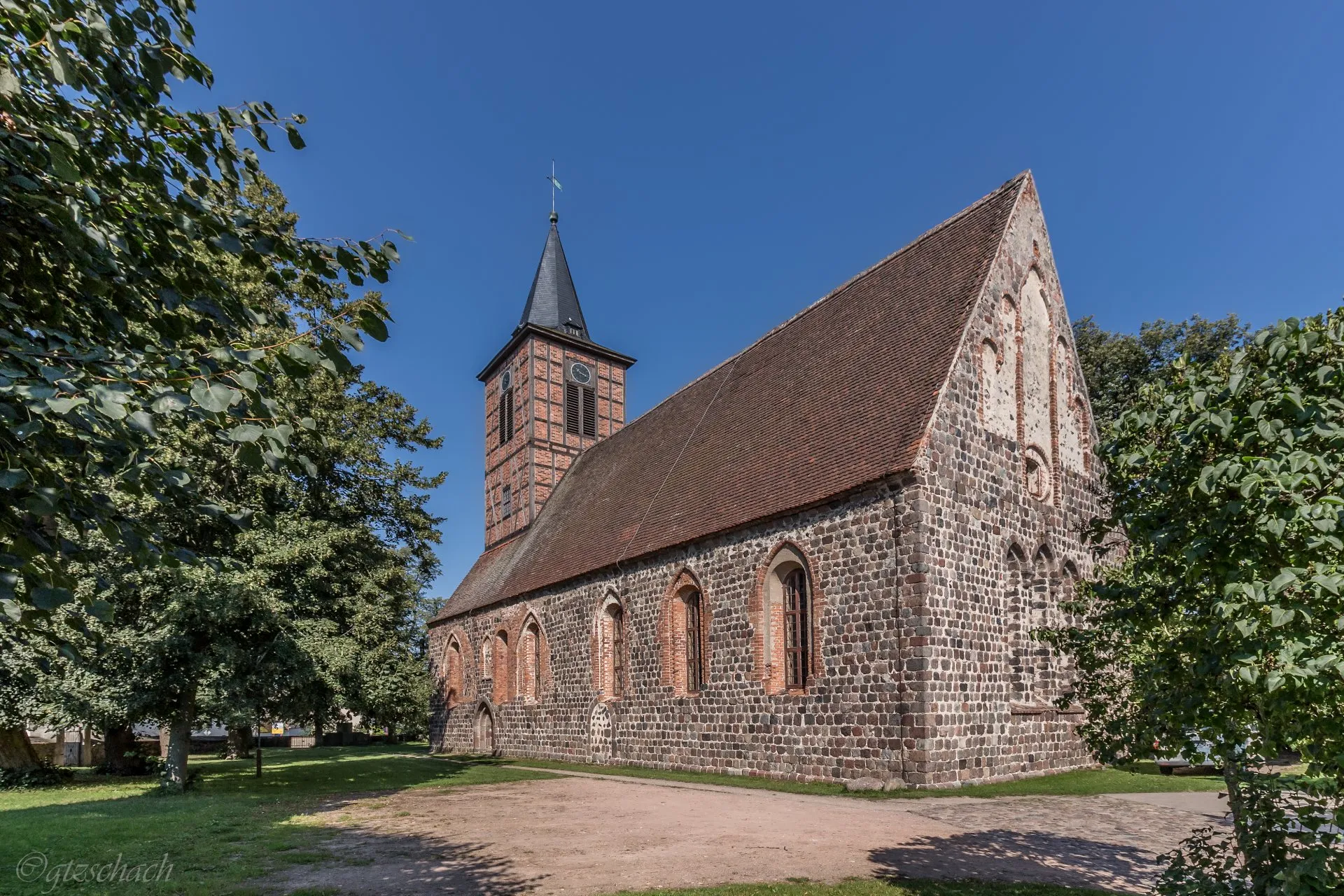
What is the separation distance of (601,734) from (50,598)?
69.2ft

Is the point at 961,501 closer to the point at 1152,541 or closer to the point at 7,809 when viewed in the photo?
the point at 1152,541

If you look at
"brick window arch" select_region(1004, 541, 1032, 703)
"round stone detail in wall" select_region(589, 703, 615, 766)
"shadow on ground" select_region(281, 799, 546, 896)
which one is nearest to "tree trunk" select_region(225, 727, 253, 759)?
"round stone detail in wall" select_region(589, 703, 615, 766)

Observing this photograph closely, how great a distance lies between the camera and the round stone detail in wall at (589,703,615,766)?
22.3m

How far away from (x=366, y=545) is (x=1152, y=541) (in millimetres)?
19354

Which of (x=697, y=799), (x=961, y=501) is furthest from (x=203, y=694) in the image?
(x=961, y=501)

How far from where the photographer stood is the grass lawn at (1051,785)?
1309cm

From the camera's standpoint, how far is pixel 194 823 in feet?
37.0

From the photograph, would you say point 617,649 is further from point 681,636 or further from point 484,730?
point 484,730

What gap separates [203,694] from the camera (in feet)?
48.9

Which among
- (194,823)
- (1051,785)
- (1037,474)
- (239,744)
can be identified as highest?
(1037,474)

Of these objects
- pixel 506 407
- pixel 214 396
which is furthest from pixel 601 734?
pixel 214 396

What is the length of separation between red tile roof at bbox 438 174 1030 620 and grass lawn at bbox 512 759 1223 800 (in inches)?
201

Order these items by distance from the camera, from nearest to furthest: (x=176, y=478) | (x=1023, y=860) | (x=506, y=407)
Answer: (x=176, y=478) < (x=1023, y=860) < (x=506, y=407)

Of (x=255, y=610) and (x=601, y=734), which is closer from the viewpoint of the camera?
(x=255, y=610)
